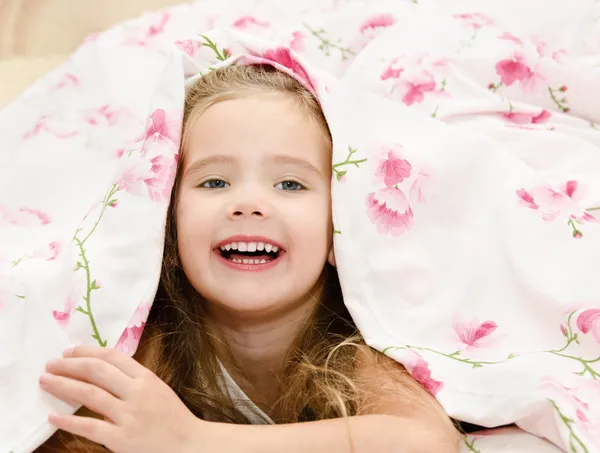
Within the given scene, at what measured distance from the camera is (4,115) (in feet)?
4.15

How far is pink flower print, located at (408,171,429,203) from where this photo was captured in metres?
0.92

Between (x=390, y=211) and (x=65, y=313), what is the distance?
41cm

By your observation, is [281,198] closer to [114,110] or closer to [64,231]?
[64,231]

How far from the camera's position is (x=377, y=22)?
1286 mm

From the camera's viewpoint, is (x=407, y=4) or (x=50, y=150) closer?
(x=50, y=150)

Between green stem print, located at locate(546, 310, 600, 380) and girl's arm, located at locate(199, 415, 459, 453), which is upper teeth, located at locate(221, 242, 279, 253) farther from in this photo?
green stem print, located at locate(546, 310, 600, 380)

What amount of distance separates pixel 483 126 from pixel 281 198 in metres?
0.39

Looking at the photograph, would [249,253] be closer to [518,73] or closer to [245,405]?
[245,405]

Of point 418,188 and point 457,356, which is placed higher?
point 418,188

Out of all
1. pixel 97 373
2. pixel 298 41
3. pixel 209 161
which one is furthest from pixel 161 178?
pixel 298 41

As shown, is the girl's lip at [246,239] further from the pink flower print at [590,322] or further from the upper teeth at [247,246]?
the pink flower print at [590,322]

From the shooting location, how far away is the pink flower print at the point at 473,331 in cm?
83

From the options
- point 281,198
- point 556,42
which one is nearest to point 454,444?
point 281,198

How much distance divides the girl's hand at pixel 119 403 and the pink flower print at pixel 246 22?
0.82 m
